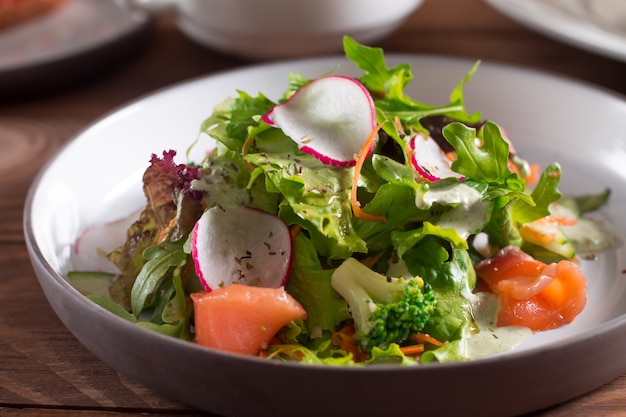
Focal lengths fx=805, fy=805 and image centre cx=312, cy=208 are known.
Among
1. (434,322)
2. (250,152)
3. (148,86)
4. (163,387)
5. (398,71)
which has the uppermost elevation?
(398,71)

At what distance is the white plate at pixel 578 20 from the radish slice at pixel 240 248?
156 cm

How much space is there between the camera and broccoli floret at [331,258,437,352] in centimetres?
160

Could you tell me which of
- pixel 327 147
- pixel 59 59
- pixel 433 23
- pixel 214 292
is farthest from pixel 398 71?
pixel 433 23

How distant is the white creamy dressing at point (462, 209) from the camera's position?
5.73ft

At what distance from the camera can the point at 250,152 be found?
1.93 metres

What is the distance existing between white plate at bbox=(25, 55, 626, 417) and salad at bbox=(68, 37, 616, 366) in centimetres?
13

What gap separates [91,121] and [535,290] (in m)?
1.96

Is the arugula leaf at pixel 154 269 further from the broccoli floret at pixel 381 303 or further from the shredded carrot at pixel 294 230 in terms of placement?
the broccoli floret at pixel 381 303

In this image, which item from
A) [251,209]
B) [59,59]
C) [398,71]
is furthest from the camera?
[59,59]

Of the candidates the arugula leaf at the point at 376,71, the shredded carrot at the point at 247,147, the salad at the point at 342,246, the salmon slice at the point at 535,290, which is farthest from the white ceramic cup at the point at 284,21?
the salmon slice at the point at 535,290

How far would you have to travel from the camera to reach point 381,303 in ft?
5.42

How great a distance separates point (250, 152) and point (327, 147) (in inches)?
7.9

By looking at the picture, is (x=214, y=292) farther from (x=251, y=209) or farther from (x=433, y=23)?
(x=433, y=23)

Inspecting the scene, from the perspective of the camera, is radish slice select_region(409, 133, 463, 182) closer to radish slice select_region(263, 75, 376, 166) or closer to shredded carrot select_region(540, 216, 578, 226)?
radish slice select_region(263, 75, 376, 166)
